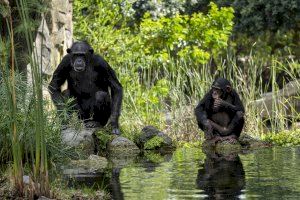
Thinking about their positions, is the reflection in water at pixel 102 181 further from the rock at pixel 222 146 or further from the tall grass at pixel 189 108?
the tall grass at pixel 189 108

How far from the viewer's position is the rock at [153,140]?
1366 centimetres

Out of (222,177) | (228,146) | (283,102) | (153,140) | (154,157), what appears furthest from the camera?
(283,102)

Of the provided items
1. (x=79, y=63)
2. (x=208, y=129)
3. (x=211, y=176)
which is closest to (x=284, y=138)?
(x=208, y=129)

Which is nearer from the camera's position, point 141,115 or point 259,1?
point 141,115

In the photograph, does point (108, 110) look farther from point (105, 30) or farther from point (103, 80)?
point (105, 30)

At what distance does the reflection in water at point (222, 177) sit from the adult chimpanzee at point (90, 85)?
110 inches

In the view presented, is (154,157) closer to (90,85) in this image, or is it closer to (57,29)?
(90,85)

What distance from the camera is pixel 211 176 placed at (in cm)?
942

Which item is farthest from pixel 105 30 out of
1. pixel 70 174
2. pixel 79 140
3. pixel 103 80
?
pixel 70 174

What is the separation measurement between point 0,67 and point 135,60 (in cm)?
1152

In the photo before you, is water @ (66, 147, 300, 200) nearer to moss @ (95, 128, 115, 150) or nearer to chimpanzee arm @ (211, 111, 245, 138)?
chimpanzee arm @ (211, 111, 245, 138)

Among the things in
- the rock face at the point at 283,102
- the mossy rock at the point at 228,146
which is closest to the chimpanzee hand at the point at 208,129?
the mossy rock at the point at 228,146

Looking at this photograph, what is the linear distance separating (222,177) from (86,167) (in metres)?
2.23

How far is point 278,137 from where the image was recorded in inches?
578
